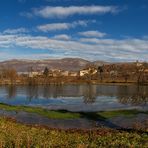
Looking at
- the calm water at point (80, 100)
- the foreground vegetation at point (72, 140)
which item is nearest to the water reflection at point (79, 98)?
the calm water at point (80, 100)

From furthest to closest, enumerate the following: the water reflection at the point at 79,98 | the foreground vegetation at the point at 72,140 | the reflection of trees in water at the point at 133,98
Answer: the reflection of trees in water at the point at 133,98 → the water reflection at the point at 79,98 → the foreground vegetation at the point at 72,140

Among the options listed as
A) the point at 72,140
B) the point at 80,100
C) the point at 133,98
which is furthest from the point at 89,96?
the point at 72,140

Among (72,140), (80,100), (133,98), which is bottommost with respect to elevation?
(80,100)

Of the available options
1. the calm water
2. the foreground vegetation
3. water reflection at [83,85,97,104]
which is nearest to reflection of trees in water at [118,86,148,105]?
the calm water

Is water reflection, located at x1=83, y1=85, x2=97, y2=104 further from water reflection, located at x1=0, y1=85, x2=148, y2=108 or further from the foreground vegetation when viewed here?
the foreground vegetation

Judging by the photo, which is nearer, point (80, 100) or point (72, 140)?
point (72, 140)

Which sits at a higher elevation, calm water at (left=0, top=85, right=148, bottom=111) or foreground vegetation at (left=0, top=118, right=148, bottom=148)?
foreground vegetation at (left=0, top=118, right=148, bottom=148)

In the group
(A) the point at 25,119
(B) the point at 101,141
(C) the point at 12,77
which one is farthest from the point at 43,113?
(C) the point at 12,77

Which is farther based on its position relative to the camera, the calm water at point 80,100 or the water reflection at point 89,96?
the water reflection at point 89,96

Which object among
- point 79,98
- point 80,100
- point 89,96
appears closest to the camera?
point 80,100

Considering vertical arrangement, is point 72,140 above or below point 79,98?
above

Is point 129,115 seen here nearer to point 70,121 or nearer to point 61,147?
point 70,121

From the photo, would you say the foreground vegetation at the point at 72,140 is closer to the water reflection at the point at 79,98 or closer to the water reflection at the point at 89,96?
the water reflection at the point at 79,98

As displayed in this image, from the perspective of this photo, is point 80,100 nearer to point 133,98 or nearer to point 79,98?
point 79,98
